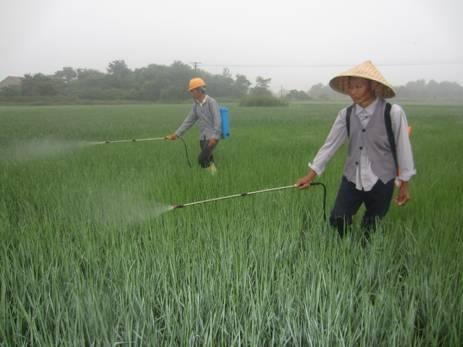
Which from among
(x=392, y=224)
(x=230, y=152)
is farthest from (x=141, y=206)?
(x=230, y=152)

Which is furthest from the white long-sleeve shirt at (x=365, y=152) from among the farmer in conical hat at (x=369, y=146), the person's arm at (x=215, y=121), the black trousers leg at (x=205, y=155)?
the black trousers leg at (x=205, y=155)

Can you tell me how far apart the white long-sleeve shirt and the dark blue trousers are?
0.28ft

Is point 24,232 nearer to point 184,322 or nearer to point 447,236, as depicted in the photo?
point 184,322

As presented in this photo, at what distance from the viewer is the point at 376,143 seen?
2.15 metres

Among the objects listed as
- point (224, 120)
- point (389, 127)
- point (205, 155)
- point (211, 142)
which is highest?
point (224, 120)

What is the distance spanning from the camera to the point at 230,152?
6.19 metres

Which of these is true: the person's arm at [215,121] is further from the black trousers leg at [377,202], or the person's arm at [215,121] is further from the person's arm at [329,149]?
the black trousers leg at [377,202]

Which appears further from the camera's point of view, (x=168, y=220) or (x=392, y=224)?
(x=392, y=224)

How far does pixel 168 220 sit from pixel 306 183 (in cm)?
101

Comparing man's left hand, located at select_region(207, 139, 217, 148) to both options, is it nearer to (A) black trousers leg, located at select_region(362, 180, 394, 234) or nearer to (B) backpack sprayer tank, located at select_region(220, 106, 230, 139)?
(B) backpack sprayer tank, located at select_region(220, 106, 230, 139)

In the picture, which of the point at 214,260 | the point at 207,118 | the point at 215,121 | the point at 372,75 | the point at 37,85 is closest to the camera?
the point at 214,260

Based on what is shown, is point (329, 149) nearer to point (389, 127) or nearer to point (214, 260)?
point (389, 127)

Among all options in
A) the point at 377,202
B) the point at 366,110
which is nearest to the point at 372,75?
the point at 366,110

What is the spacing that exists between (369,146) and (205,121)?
274 centimetres
